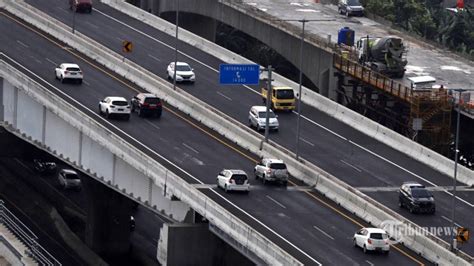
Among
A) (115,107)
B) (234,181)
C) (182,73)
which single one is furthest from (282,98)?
(234,181)

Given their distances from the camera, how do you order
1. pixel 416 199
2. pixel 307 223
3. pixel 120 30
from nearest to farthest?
pixel 307 223
pixel 416 199
pixel 120 30

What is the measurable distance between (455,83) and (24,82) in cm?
3864

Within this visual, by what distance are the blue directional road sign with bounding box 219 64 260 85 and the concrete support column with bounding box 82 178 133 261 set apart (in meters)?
11.8

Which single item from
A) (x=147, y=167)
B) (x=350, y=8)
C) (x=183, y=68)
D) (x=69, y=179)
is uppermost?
(x=183, y=68)

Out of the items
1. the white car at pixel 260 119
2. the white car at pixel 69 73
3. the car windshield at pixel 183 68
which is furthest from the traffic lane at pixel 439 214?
the white car at pixel 69 73

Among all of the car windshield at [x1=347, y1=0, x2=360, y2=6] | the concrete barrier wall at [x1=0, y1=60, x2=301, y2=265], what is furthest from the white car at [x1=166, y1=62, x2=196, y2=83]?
the car windshield at [x1=347, y1=0, x2=360, y2=6]

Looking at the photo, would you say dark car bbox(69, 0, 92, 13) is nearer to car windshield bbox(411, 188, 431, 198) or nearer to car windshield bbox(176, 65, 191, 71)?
car windshield bbox(176, 65, 191, 71)

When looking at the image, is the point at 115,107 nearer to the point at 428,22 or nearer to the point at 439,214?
the point at 439,214

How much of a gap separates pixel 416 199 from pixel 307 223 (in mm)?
7662

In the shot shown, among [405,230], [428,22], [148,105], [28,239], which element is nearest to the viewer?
[405,230]

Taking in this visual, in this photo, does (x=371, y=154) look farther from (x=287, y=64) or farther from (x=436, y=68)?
(x=287, y=64)

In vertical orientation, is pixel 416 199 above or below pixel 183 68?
below

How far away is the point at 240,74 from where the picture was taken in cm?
12769

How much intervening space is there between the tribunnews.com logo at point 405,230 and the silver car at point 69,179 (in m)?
44.9
